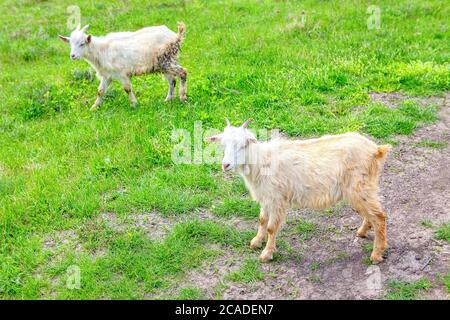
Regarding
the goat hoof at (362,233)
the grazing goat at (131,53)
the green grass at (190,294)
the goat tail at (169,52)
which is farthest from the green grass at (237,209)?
the goat tail at (169,52)

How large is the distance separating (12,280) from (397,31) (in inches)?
390

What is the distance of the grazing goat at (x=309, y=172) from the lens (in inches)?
241

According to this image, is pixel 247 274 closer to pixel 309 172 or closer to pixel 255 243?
pixel 255 243

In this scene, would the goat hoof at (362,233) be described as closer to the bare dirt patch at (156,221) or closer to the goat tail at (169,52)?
the bare dirt patch at (156,221)

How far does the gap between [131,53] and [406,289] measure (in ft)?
21.9

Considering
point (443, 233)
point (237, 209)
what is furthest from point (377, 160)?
point (237, 209)

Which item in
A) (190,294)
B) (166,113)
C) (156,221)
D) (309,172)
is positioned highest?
(309,172)

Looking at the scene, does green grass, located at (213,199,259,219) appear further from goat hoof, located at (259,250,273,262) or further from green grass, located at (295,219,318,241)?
goat hoof, located at (259,250,273,262)

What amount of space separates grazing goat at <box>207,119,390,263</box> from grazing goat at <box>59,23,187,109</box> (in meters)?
4.54

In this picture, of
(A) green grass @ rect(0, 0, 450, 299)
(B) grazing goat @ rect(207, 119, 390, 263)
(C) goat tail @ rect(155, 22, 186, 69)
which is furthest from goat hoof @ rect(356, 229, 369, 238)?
(C) goat tail @ rect(155, 22, 186, 69)

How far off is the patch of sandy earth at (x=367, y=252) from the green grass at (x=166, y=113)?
385mm

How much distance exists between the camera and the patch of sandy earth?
5.98 m

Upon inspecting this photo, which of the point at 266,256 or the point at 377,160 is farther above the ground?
the point at 377,160

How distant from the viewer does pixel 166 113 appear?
10016 millimetres
